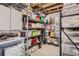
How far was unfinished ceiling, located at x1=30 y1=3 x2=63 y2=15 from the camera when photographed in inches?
63.2

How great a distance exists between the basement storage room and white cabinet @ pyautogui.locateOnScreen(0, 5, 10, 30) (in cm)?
2

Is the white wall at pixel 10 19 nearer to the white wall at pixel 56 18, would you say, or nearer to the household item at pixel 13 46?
the household item at pixel 13 46

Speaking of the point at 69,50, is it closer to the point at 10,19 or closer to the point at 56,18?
the point at 56,18

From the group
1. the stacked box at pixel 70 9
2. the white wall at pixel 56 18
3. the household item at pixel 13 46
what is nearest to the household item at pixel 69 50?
the white wall at pixel 56 18

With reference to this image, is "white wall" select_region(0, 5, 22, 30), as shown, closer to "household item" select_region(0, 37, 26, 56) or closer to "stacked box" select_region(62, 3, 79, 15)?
"household item" select_region(0, 37, 26, 56)

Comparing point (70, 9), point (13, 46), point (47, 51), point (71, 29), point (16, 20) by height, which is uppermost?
point (70, 9)

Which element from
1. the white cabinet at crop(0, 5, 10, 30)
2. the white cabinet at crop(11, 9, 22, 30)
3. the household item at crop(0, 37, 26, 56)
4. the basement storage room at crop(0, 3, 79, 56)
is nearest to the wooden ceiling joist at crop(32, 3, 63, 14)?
the basement storage room at crop(0, 3, 79, 56)

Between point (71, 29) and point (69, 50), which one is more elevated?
point (71, 29)

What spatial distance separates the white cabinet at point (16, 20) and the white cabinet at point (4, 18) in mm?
70

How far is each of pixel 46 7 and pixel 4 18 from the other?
716 mm

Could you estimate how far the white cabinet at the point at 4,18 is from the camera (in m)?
1.47

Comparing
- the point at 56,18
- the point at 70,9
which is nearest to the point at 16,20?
the point at 56,18

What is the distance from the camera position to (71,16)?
1606mm

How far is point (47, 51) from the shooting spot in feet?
5.46
